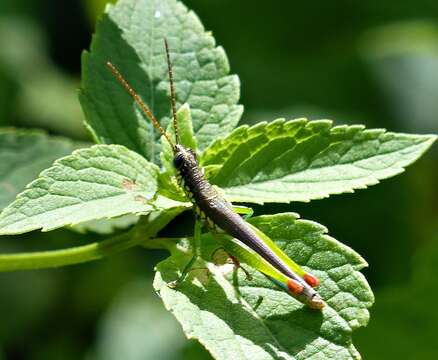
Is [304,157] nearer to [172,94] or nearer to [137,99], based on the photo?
[172,94]

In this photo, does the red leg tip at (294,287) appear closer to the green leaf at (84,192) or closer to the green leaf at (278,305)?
the green leaf at (278,305)

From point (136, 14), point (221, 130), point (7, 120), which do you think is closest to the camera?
point (221, 130)

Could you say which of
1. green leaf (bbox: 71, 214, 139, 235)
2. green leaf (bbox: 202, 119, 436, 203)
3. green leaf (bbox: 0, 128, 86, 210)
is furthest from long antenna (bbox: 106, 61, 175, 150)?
green leaf (bbox: 0, 128, 86, 210)

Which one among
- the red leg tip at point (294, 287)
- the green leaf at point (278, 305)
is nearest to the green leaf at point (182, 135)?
the green leaf at point (278, 305)

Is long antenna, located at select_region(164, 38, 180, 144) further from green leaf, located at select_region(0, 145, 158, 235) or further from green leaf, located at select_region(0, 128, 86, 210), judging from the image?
green leaf, located at select_region(0, 128, 86, 210)

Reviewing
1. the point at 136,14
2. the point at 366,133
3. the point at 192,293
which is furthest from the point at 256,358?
the point at 136,14

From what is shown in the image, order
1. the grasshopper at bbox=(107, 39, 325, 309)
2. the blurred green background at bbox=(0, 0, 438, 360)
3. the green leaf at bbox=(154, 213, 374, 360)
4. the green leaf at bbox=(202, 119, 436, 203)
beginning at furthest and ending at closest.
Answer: the blurred green background at bbox=(0, 0, 438, 360) < the green leaf at bbox=(202, 119, 436, 203) < the grasshopper at bbox=(107, 39, 325, 309) < the green leaf at bbox=(154, 213, 374, 360)

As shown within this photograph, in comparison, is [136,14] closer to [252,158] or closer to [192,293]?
[252,158]

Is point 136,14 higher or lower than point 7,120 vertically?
higher
